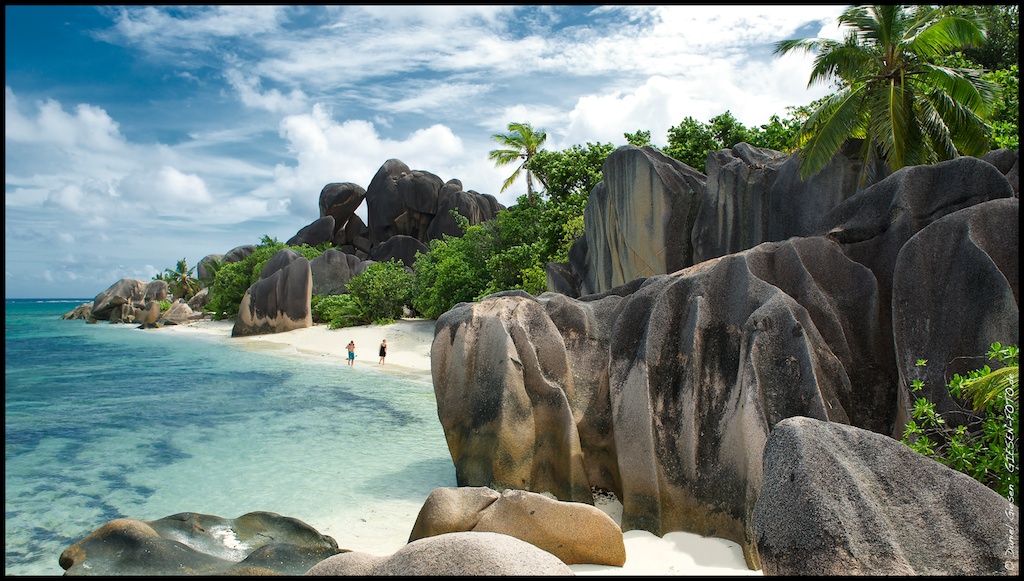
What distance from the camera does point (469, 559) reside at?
9.27ft

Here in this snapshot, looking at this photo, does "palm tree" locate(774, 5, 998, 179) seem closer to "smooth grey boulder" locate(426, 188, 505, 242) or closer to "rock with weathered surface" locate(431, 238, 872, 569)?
"rock with weathered surface" locate(431, 238, 872, 569)

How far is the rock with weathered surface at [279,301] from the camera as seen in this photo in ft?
108

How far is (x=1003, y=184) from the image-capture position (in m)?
6.86

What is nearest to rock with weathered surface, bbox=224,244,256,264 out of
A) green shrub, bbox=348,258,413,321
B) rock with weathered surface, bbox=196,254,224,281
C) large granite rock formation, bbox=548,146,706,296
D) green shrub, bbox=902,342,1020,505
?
rock with weathered surface, bbox=196,254,224,281

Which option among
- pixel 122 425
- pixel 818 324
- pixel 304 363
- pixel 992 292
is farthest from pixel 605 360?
pixel 304 363

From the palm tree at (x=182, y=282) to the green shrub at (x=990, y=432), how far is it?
58.9 m

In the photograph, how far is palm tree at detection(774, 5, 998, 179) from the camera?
459 inches

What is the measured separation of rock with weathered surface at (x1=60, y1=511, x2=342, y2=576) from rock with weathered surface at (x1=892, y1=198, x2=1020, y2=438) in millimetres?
5889

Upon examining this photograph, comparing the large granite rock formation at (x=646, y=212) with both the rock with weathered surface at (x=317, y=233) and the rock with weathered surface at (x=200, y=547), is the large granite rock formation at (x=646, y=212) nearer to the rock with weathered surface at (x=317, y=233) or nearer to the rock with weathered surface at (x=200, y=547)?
the rock with weathered surface at (x=200, y=547)

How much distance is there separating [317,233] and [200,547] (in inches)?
1785

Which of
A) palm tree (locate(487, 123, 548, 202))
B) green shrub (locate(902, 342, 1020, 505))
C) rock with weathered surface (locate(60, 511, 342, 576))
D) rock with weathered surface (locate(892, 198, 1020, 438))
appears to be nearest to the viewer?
green shrub (locate(902, 342, 1020, 505))

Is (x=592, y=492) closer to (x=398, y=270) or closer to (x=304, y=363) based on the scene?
(x=304, y=363)

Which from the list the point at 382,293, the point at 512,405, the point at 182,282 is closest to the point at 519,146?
the point at 382,293

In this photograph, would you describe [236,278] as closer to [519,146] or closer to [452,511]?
[519,146]
